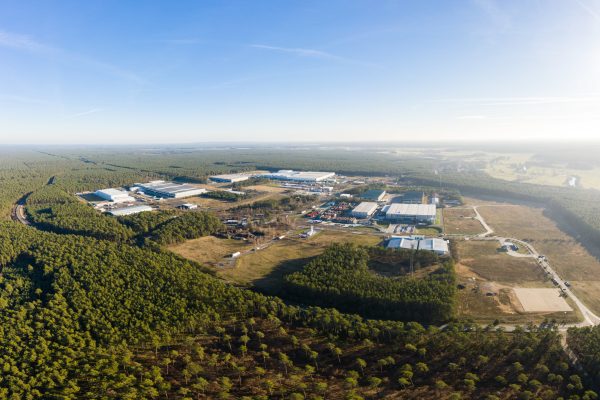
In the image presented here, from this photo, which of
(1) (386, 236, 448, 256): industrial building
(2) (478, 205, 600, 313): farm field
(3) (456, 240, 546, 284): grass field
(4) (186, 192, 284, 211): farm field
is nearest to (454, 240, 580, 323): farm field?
(3) (456, 240, 546, 284): grass field

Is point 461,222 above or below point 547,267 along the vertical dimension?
above

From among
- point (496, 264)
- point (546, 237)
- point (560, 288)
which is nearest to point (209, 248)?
point (496, 264)

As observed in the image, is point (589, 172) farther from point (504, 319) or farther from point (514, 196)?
point (504, 319)

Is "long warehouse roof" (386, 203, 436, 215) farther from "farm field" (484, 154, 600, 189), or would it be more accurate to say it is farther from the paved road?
"farm field" (484, 154, 600, 189)

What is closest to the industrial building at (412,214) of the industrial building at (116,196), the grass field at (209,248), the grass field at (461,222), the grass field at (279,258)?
the grass field at (461,222)

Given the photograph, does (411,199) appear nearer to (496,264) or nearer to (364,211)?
(364,211)

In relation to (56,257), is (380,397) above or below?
below

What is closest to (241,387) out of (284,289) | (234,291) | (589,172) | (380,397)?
(380,397)
